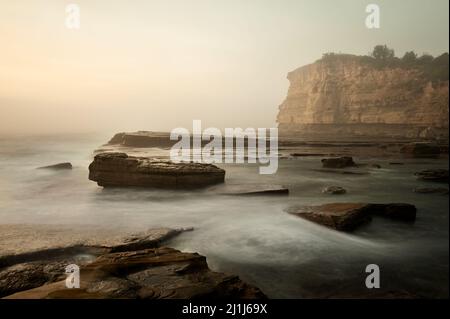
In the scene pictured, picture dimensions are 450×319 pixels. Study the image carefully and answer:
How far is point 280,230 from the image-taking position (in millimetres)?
7285

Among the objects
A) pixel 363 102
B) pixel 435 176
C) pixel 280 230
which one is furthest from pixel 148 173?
pixel 363 102

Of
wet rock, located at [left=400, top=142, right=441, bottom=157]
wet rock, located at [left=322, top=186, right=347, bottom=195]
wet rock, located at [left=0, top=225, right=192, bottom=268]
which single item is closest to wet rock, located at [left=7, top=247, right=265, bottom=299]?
wet rock, located at [left=0, top=225, right=192, bottom=268]

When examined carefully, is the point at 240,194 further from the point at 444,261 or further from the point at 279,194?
the point at 444,261

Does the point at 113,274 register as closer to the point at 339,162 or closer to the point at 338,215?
the point at 338,215

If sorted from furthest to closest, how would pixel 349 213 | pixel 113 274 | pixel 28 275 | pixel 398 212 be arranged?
pixel 398 212 < pixel 349 213 < pixel 28 275 < pixel 113 274

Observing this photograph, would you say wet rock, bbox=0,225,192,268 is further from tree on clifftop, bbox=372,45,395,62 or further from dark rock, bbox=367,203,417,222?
tree on clifftop, bbox=372,45,395,62

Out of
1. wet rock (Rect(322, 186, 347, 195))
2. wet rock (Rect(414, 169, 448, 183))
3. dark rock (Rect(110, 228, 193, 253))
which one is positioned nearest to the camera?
dark rock (Rect(110, 228, 193, 253))

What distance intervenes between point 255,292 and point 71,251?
11.8ft

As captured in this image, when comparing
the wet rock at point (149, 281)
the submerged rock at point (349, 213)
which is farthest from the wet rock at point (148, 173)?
the wet rock at point (149, 281)

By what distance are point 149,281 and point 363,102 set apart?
217ft

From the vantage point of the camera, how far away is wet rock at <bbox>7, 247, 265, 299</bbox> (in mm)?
3471

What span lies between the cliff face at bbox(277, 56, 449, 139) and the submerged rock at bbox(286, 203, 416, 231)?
4585cm

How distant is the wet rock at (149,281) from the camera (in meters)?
3.47
